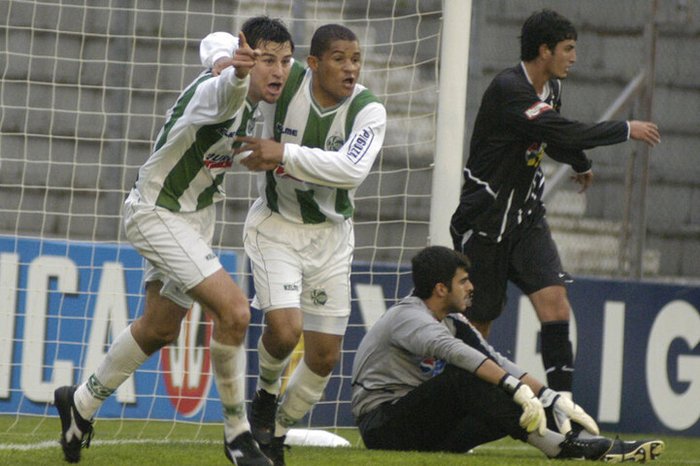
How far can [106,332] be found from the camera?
818 cm

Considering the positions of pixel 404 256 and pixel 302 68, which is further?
pixel 404 256

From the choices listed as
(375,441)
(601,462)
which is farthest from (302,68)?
(601,462)

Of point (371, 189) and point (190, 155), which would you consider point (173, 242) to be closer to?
point (190, 155)

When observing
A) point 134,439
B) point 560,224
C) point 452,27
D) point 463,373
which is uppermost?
point 452,27

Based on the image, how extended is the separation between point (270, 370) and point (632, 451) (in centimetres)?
148

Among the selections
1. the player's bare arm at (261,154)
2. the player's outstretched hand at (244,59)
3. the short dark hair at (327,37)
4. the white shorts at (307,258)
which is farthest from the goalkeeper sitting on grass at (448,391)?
the player's outstretched hand at (244,59)

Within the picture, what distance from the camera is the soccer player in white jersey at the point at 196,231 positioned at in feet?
17.0

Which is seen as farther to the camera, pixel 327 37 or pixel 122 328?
pixel 122 328

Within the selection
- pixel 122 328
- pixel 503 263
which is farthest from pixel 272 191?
pixel 122 328

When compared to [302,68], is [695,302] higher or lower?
lower

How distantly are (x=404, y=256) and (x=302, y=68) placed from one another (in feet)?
11.5

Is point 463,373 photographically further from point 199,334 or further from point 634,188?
point 634,188

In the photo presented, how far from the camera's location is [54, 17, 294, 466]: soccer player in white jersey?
→ 5195 millimetres

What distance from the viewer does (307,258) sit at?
228 inches
